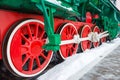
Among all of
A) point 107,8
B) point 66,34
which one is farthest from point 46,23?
point 107,8

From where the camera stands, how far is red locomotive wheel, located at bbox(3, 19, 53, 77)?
1939 millimetres

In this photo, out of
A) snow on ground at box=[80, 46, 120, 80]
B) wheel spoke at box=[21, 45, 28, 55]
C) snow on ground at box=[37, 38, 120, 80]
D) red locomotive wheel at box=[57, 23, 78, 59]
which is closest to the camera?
wheel spoke at box=[21, 45, 28, 55]

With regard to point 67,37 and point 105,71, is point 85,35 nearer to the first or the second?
point 67,37

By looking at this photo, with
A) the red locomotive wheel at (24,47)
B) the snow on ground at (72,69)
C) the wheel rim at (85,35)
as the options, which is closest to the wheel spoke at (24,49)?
the red locomotive wheel at (24,47)

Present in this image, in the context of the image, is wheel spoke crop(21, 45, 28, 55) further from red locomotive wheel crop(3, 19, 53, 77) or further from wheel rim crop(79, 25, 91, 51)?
wheel rim crop(79, 25, 91, 51)

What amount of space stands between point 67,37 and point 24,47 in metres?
1.14

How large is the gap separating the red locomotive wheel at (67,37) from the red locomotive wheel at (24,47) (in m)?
0.43

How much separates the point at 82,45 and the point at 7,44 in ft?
7.28

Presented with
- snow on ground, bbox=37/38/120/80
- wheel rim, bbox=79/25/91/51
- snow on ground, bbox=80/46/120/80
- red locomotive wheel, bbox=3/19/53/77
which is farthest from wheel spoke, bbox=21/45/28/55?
wheel rim, bbox=79/25/91/51

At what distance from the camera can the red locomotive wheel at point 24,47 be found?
6.36ft

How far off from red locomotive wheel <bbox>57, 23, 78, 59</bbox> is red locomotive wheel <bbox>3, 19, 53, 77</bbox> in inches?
17.1

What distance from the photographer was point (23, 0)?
6.72ft

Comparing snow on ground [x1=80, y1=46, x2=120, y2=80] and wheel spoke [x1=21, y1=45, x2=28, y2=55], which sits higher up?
wheel spoke [x1=21, y1=45, x2=28, y2=55]

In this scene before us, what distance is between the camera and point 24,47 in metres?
2.14
